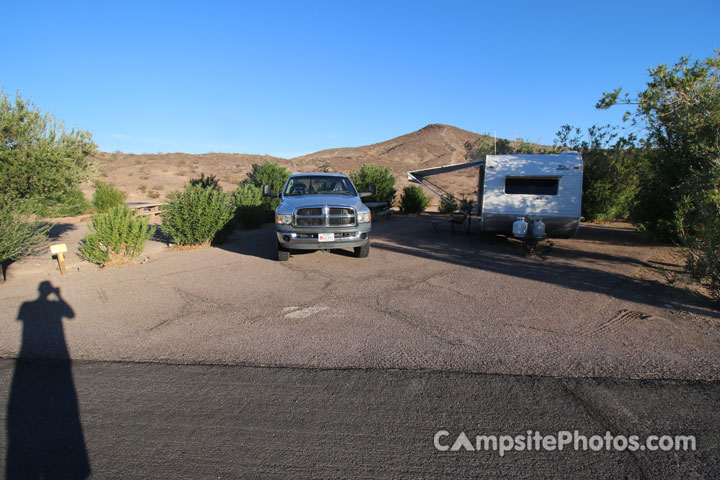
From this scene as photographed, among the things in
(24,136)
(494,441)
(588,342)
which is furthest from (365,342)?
(24,136)

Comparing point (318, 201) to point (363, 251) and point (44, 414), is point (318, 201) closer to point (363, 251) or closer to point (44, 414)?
point (363, 251)

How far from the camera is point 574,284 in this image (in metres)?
6.89

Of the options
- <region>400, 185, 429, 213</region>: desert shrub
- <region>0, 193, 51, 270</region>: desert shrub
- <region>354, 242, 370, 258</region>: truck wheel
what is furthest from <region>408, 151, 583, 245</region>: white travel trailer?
<region>400, 185, 429, 213</region>: desert shrub

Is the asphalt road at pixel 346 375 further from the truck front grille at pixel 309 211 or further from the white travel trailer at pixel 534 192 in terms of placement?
the white travel trailer at pixel 534 192

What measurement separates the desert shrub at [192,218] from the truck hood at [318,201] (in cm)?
289

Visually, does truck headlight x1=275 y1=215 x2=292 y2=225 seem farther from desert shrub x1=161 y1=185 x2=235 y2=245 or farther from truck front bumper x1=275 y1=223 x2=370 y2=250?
desert shrub x1=161 y1=185 x2=235 y2=245

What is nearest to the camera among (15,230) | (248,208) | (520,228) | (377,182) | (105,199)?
(15,230)

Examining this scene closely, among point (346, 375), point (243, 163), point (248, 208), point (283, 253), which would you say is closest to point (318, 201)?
point (283, 253)

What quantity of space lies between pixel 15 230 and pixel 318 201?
5.50 m

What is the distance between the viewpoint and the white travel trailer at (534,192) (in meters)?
10.3

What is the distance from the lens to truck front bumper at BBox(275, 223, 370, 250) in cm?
818

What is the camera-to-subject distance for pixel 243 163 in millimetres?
50625

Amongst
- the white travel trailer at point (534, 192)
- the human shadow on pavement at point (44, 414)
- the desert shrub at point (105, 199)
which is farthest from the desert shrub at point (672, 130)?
the desert shrub at point (105, 199)

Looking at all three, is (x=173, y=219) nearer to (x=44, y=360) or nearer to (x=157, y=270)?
(x=157, y=270)
